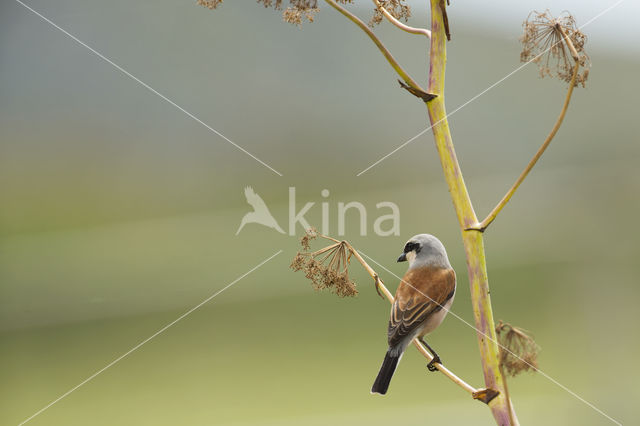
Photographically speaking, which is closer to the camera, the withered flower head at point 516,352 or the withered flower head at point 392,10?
the withered flower head at point 516,352

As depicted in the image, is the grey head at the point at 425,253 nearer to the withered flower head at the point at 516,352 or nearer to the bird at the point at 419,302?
the bird at the point at 419,302

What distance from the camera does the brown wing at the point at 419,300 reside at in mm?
637

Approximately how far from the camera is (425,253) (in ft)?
2.25

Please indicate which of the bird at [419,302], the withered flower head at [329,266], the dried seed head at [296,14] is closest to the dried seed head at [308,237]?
the withered flower head at [329,266]

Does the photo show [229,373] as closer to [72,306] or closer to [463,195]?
[72,306]

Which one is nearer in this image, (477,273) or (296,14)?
(477,273)

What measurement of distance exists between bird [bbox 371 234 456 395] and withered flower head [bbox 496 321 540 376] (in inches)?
3.6

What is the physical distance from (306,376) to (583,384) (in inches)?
21.6

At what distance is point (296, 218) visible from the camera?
0.90 m

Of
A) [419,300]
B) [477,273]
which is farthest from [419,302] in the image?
[477,273]

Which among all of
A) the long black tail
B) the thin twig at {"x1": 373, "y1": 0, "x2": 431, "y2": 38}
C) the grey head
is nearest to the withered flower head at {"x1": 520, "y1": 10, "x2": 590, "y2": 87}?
the thin twig at {"x1": 373, "y1": 0, "x2": 431, "y2": 38}

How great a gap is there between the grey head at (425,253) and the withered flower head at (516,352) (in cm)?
15

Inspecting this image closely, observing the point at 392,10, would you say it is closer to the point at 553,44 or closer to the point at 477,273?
the point at 553,44

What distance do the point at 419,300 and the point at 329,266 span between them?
0.43 ft
